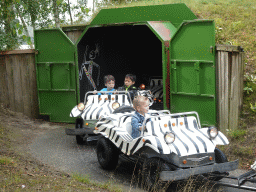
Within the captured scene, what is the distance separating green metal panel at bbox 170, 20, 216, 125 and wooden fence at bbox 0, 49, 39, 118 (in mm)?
5018

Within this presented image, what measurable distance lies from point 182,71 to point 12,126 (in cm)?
523

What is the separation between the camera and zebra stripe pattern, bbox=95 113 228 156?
5441 mm

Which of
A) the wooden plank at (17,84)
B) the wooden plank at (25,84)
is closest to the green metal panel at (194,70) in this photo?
the wooden plank at (25,84)

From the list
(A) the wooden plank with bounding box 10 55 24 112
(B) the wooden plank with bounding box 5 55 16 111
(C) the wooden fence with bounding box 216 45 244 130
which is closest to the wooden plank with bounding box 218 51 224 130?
(C) the wooden fence with bounding box 216 45 244 130

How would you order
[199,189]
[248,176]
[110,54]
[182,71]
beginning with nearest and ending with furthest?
[248,176]
[199,189]
[182,71]
[110,54]

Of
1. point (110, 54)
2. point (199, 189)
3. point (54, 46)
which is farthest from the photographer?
point (110, 54)

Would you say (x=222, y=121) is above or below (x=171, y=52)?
below

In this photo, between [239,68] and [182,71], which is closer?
[239,68]

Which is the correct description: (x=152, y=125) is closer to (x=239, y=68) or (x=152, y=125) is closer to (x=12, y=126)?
(x=239, y=68)

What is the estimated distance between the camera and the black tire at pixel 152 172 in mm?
5477

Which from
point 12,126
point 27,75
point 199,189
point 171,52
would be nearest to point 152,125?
point 199,189

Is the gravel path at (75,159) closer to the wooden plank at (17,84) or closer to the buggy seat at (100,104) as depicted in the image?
the buggy seat at (100,104)

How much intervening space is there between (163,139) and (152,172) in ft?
A: 1.83

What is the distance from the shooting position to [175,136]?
5.73m
